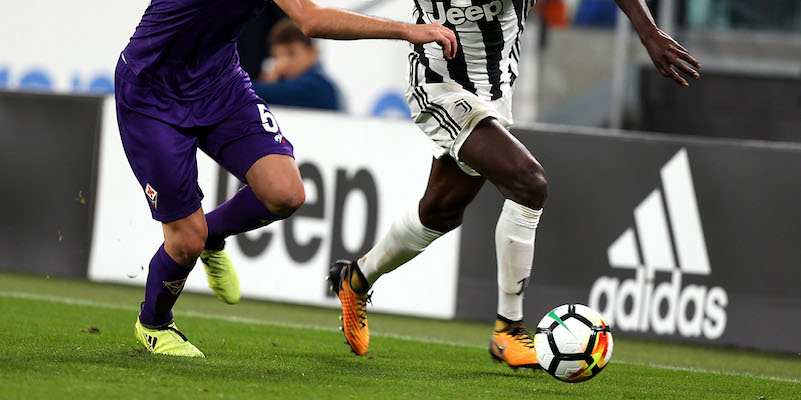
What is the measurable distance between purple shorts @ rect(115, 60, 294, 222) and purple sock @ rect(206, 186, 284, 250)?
0.18 m

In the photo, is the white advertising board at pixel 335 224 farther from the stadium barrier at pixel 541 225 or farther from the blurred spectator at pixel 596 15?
the blurred spectator at pixel 596 15

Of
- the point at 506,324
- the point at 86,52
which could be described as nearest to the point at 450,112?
the point at 506,324

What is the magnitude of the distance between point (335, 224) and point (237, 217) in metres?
2.44

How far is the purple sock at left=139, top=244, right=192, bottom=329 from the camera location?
490 cm

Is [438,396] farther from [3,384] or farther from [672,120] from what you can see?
[672,120]

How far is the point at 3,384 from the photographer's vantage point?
3945mm

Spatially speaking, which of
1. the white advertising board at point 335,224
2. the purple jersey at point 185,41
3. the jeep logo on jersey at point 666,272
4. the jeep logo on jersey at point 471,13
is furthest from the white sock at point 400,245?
the jeep logo on jersey at point 666,272

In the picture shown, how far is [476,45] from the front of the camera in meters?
A: 5.25

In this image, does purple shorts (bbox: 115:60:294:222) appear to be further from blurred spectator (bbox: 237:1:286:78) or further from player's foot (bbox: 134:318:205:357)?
blurred spectator (bbox: 237:1:286:78)

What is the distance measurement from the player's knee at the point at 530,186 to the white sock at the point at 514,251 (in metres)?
0.03

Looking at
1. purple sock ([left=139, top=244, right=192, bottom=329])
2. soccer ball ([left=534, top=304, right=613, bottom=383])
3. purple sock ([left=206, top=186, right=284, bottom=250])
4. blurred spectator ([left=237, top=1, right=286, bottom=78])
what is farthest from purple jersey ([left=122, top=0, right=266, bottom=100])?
blurred spectator ([left=237, top=1, right=286, bottom=78])

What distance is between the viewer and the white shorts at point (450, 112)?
5.11 meters

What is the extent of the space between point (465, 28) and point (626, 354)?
2.19 metres

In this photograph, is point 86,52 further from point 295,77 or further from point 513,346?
point 513,346
